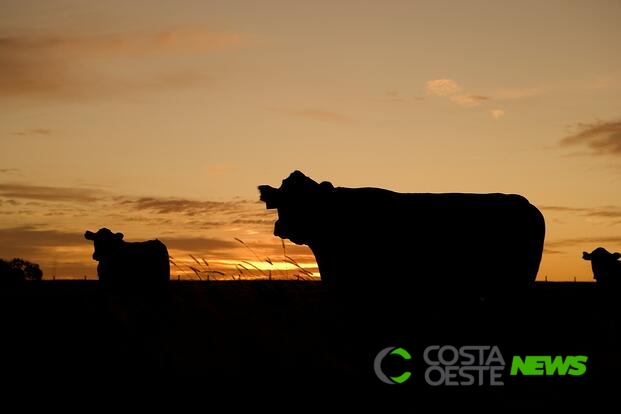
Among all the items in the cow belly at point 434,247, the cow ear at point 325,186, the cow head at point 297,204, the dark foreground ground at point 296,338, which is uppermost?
the cow ear at point 325,186

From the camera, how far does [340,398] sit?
7027 mm

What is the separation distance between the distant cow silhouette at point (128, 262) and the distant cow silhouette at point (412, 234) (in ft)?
46.1

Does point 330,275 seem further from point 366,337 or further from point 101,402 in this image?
point 101,402

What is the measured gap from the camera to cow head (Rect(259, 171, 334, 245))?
12539mm

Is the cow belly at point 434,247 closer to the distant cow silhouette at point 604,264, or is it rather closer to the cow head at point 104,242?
the distant cow silhouette at point 604,264

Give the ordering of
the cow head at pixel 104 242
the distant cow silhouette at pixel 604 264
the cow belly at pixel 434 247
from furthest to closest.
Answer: the cow head at pixel 104 242 → the distant cow silhouette at pixel 604 264 → the cow belly at pixel 434 247

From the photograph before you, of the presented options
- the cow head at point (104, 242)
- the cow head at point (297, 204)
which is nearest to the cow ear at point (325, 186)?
the cow head at point (297, 204)

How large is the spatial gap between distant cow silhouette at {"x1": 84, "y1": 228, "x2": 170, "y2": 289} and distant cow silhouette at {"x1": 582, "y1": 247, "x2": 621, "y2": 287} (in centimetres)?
1311

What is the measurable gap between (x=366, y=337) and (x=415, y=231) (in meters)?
2.45

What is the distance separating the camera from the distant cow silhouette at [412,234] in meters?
11.8

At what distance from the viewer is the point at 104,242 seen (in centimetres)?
2720

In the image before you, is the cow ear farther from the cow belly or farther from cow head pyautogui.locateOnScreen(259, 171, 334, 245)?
the cow belly

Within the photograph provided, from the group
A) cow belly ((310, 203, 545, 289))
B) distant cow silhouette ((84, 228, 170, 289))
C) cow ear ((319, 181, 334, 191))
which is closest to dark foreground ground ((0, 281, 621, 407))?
cow belly ((310, 203, 545, 289))

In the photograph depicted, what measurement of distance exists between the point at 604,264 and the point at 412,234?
593 inches
